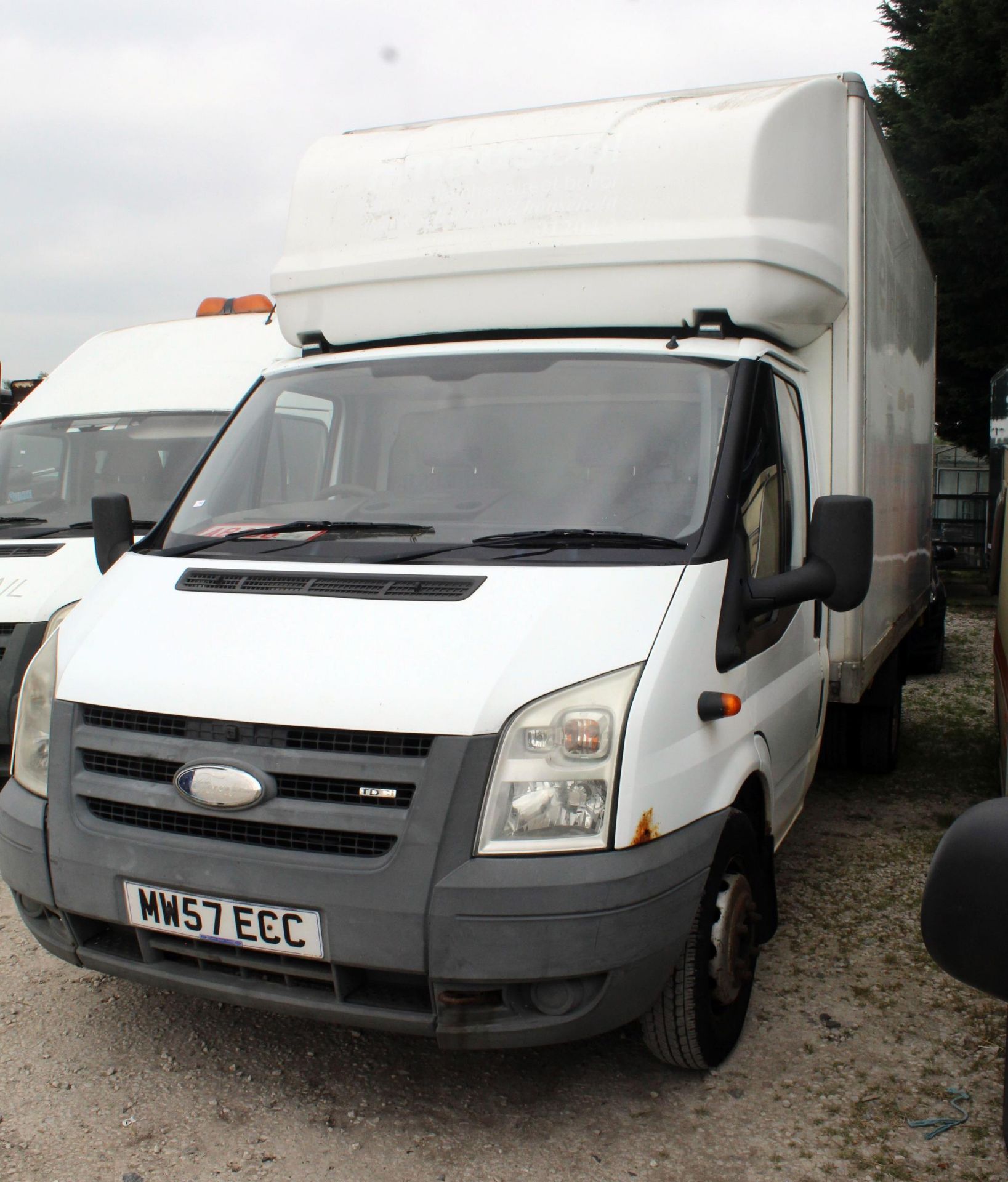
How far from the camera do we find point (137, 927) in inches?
115

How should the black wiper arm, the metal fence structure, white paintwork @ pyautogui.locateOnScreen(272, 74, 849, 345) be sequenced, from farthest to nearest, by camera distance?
the metal fence structure
white paintwork @ pyautogui.locateOnScreen(272, 74, 849, 345)
the black wiper arm

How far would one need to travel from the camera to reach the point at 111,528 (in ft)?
13.7

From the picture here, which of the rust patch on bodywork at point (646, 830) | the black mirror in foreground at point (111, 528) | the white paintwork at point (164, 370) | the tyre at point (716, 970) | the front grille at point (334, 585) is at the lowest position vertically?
the tyre at point (716, 970)

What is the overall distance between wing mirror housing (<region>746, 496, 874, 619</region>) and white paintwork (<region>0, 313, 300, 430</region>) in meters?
4.40

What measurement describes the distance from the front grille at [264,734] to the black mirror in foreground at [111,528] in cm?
127

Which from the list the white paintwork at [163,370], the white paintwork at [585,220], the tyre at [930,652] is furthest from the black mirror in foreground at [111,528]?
the tyre at [930,652]

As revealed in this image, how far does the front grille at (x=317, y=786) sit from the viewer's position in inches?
107

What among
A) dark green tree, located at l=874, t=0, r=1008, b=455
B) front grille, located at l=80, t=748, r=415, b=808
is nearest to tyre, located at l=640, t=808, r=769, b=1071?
front grille, located at l=80, t=748, r=415, b=808

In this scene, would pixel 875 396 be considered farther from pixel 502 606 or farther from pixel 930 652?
pixel 930 652

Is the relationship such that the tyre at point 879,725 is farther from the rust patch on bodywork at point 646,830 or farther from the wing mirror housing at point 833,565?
the rust patch on bodywork at point 646,830

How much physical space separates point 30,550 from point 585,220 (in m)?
3.55

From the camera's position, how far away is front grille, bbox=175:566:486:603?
301cm

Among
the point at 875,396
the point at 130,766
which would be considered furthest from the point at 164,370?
the point at 130,766

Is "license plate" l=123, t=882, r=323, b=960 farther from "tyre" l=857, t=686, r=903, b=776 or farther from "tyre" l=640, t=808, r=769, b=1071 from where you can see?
"tyre" l=857, t=686, r=903, b=776
